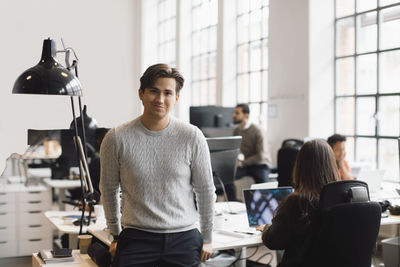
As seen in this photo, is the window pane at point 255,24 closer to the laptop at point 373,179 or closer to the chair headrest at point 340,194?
the laptop at point 373,179

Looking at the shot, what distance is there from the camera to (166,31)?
37.3ft

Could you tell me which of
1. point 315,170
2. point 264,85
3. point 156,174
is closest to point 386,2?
point 264,85

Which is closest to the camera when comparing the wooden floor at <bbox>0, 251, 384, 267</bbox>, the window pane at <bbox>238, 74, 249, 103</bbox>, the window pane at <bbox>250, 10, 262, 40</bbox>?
the wooden floor at <bbox>0, 251, 384, 267</bbox>

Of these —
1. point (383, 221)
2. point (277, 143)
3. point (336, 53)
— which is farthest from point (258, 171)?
point (383, 221)

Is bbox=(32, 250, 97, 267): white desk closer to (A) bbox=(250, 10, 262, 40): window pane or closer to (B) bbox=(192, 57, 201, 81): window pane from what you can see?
(A) bbox=(250, 10, 262, 40): window pane

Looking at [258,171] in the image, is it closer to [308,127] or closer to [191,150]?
[308,127]

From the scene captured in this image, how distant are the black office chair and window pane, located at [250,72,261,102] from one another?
588cm

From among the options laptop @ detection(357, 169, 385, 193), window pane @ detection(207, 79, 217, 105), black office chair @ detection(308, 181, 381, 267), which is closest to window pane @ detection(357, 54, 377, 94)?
laptop @ detection(357, 169, 385, 193)

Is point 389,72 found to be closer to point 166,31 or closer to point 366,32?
point 366,32

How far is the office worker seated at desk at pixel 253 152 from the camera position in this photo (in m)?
6.83

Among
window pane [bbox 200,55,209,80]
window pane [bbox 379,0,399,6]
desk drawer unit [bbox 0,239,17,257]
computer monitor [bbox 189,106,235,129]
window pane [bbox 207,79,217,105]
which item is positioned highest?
window pane [bbox 379,0,399,6]

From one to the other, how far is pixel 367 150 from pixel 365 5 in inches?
66.8

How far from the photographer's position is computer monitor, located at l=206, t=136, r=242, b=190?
12.3ft

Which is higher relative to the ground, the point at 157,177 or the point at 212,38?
the point at 212,38
